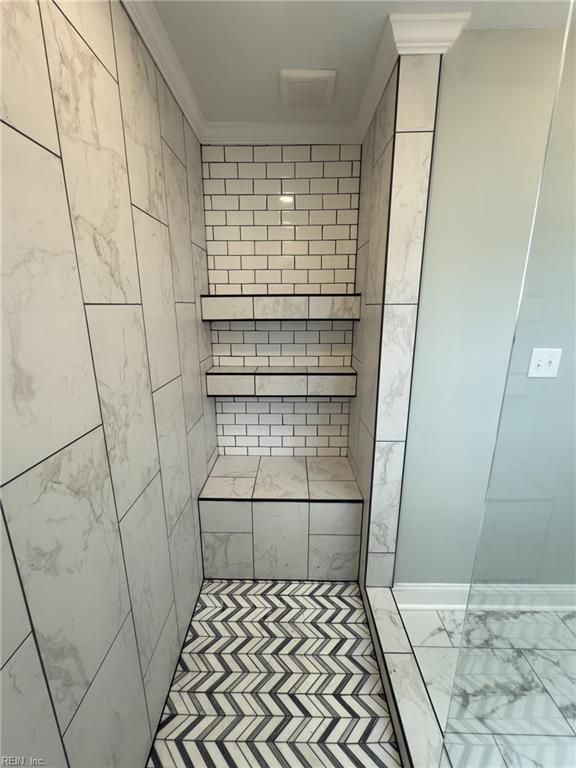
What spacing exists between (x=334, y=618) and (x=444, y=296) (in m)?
1.57

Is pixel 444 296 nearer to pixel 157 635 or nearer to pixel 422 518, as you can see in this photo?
pixel 422 518

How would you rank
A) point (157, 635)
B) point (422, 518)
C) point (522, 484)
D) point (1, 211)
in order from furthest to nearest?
point (422, 518), point (157, 635), point (522, 484), point (1, 211)

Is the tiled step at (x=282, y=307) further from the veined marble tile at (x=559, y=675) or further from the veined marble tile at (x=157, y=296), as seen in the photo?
the veined marble tile at (x=559, y=675)

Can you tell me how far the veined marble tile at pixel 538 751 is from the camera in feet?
2.81

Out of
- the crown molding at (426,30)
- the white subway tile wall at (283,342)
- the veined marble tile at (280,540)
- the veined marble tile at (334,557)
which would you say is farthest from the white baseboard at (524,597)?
the crown molding at (426,30)

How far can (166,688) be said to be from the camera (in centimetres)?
121

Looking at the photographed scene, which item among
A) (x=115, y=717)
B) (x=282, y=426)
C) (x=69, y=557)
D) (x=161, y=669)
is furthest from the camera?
(x=282, y=426)

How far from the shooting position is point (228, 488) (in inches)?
68.0

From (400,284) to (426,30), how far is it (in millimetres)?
779

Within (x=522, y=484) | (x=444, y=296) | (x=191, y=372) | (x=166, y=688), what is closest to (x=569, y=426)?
(x=522, y=484)

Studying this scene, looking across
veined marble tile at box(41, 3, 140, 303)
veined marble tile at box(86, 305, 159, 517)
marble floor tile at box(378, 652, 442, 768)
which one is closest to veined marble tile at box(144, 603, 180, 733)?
veined marble tile at box(86, 305, 159, 517)

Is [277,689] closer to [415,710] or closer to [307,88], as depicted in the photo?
[415,710]

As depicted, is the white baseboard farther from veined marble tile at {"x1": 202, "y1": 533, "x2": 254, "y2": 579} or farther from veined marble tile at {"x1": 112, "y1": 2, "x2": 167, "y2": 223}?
veined marble tile at {"x1": 112, "y1": 2, "x2": 167, "y2": 223}

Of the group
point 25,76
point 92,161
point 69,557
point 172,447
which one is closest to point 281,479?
point 172,447
